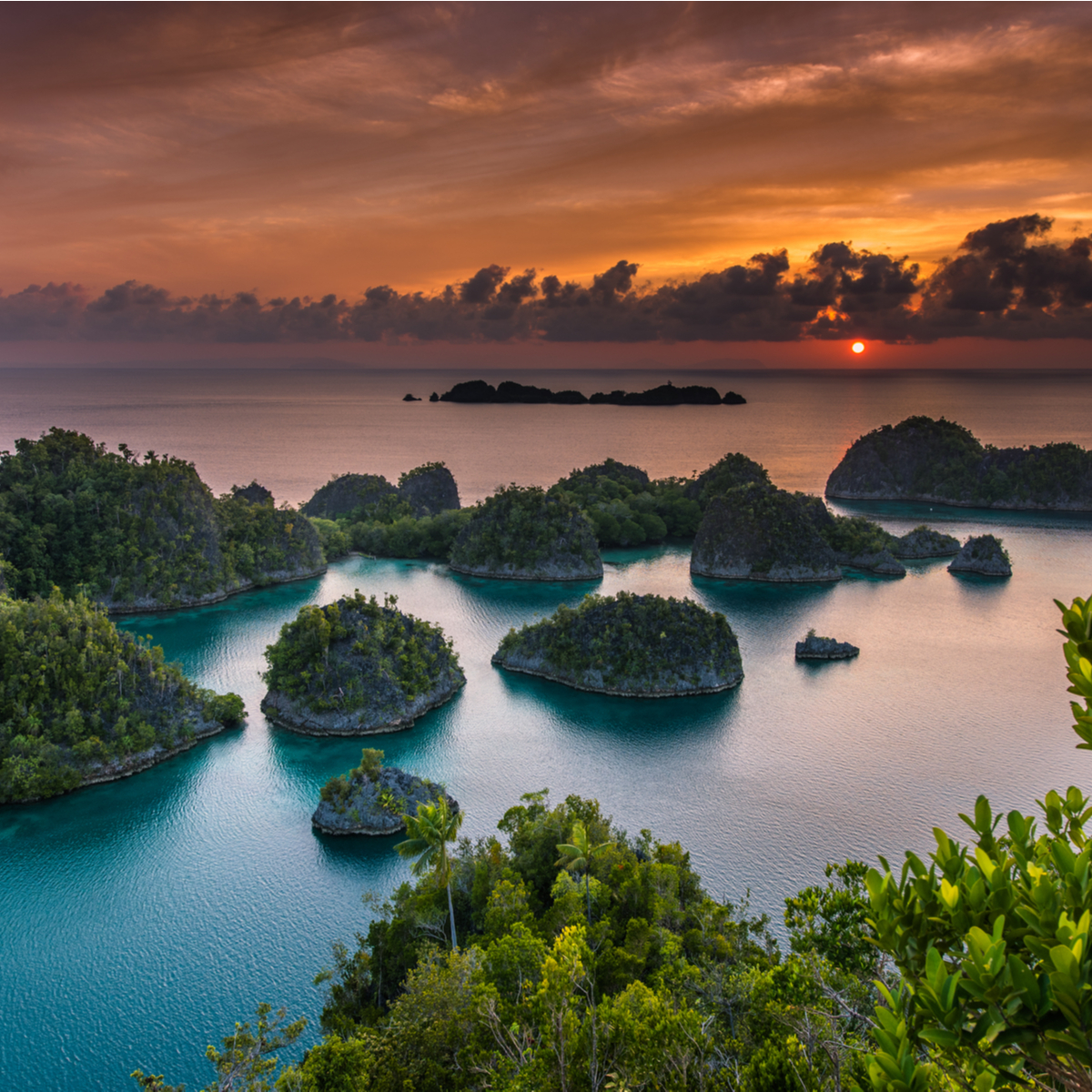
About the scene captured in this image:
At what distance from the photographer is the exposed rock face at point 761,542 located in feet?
246

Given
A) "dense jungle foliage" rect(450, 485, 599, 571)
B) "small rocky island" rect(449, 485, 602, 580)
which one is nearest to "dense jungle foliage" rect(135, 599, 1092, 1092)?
"small rocky island" rect(449, 485, 602, 580)

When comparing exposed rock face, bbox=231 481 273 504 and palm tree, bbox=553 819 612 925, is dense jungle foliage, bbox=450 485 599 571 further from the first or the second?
palm tree, bbox=553 819 612 925

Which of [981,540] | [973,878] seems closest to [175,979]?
[973,878]

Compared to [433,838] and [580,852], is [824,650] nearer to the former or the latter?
[580,852]

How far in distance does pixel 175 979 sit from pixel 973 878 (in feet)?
88.2

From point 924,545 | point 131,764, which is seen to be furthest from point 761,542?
point 131,764

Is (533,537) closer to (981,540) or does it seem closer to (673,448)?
(981,540)

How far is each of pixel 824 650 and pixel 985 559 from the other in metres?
31.3

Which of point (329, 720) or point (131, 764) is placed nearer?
point (131, 764)

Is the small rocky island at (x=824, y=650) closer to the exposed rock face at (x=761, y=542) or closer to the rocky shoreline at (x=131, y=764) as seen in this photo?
the exposed rock face at (x=761, y=542)

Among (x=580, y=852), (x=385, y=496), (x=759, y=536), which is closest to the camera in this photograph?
(x=580, y=852)

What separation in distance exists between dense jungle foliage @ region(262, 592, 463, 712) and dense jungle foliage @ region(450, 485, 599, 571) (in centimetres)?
2976

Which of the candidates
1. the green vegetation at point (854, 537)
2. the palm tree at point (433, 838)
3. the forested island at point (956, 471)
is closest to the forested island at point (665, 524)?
the green vegetation at point (854, 537)

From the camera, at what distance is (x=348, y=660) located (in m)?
43.4
